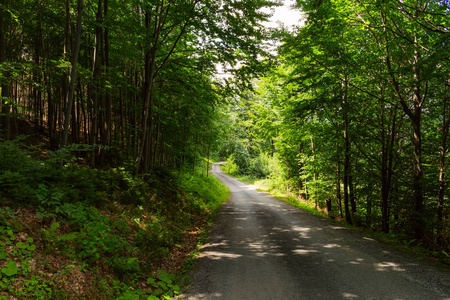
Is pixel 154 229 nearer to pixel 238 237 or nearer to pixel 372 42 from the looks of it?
pixel 238 237

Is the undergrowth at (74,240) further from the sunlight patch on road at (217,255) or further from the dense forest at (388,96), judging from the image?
the dense forest at (388,96)

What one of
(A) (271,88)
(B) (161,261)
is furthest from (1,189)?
(A) (271,88)

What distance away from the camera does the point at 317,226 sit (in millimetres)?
8102

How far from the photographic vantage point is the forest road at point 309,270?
3.80 meters

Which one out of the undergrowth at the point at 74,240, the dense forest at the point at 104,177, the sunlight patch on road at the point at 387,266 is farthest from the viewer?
the sunlight patch on road at the point at 387,266

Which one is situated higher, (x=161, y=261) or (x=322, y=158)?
(x=322, y=158)

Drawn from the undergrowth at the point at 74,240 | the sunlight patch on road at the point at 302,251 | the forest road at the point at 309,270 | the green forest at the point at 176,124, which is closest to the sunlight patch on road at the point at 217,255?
the forest road at the point at 309,270

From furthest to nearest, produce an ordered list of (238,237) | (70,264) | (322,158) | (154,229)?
(322,158), (238,237), (154,229), (70,264)

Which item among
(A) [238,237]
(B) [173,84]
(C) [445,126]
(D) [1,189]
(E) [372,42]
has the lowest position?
(A) [238,237]

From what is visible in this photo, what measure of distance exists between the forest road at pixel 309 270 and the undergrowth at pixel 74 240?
34.2 inches

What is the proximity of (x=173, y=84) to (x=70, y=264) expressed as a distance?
28.4ft

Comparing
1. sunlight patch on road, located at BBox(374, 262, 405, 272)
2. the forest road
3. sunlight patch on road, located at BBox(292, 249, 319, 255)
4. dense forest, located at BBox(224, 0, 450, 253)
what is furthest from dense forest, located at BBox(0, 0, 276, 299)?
sunlight patch on road, located at BBox(374, 262, 405, 272)

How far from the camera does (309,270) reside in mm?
4625

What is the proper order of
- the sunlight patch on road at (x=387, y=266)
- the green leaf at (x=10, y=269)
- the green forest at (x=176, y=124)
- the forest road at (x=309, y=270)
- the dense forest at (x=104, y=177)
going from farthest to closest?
the sunlight patch on road at (x=387, y=266) < the green forest at (x=176, y=124) < the forest road at (x=309, y=270) < the dense forest at (x=104, y=177) < the green leaf at (x=10, y=269)
